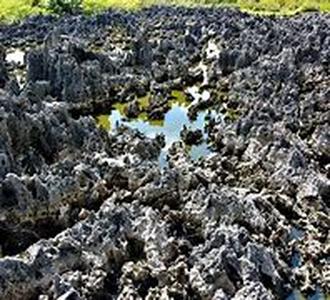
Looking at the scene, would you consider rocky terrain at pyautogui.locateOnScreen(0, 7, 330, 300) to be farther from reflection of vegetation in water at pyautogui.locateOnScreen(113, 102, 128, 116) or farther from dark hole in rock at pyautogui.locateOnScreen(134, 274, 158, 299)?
reflection of vegetation in water at pyautogui.locateOnScreen(113, 102, 128, 116)

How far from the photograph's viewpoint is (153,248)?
3922 cm

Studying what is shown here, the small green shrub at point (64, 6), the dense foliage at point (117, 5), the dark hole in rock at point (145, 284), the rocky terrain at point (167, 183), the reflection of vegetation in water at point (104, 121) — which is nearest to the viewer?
the dark hole in rock at point (145, 284)

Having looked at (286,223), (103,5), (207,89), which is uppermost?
(286,223)

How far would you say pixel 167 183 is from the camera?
4622 cm

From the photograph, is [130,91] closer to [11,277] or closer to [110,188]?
[110,188]

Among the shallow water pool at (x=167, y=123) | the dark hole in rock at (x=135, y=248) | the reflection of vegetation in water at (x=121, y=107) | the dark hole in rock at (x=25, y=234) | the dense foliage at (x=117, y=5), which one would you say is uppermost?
the dark hole in rock at (x=135, y=248)

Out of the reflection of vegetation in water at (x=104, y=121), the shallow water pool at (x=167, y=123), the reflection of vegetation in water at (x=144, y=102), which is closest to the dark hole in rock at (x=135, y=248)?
the shallow water pool at (x=167, y=123)

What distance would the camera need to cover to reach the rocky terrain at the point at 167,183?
36906 millimetres

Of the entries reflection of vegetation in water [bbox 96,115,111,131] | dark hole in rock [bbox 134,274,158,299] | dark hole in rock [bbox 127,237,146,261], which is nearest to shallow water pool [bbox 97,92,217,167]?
reflection of vegetation in water [bbox 96,115,111,131]

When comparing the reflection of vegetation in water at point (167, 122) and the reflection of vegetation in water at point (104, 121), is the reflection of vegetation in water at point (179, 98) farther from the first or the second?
the reflection of vegetation in water at point (104, 121)

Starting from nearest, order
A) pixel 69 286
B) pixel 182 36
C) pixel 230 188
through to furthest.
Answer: pixel 69 286, pixel 230 188, pixel 182 36

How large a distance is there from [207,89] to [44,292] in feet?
143

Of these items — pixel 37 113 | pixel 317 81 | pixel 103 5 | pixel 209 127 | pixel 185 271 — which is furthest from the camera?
pixel 103 5

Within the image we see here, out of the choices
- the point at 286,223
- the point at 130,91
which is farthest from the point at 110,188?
the point at 130,91
